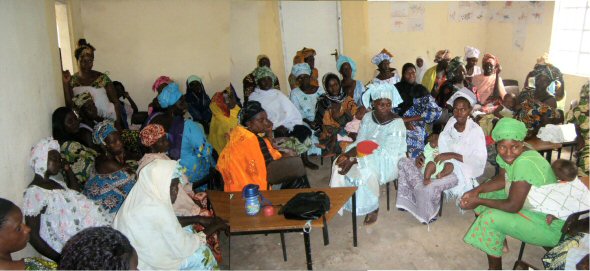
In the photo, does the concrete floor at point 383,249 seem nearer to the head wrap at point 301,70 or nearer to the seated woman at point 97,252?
the seated woman at point 97,252

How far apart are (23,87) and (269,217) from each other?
7.32ft

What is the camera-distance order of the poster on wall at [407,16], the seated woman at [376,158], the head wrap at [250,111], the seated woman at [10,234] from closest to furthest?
the seated woman at [10,234] → the head wrap at [250,111] → the seated woman at [376,158] → the poster on wall at [407,16]

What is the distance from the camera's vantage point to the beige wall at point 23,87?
10.6 feet

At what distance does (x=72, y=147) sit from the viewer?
4.09 metres

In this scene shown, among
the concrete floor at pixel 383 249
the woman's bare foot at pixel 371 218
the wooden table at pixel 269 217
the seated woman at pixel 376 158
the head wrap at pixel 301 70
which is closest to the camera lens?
the wooden table at pixel 269 217

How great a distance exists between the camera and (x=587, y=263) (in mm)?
2840

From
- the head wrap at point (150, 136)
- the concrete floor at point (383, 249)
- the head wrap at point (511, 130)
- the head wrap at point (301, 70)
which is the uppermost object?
the head wrap at point (301, 70)

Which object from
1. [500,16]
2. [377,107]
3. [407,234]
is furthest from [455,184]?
[500,16]

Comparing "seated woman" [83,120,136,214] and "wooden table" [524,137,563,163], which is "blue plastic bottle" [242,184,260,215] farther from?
"wooden table" [524,137,563,163]

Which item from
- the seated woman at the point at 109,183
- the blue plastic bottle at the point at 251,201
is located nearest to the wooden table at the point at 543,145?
the blue plastic bottle at the point at 251,201

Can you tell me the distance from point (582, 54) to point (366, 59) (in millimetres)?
3906

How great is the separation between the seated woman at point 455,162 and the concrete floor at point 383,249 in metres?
0.26

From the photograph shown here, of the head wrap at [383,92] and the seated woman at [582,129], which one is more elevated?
the head wrap at [383,92]

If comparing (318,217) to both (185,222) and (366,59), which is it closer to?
(185,222)
